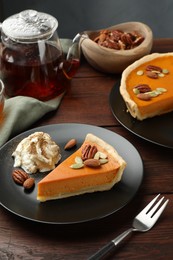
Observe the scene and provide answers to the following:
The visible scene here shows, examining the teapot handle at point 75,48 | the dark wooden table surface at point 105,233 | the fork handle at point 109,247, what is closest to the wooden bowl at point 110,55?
the teapot handle at point 75,48

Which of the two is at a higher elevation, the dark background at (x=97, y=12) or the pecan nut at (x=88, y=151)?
the pecan nut at (x=88, y=151)

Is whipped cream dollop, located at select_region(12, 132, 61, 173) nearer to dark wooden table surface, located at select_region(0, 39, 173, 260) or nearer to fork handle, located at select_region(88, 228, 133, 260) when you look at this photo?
dark wooden table surface, located at select_region(0, 39, 173, 260)

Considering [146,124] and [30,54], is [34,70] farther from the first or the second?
[146,124]

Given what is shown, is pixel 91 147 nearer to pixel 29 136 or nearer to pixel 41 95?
pixel 29 136

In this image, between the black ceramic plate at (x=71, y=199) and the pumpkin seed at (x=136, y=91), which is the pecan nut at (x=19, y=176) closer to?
the black ceramic plate at (x=71, y=199)

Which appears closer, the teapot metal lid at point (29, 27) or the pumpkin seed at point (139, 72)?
the teapot metal lid at point (29, 27)

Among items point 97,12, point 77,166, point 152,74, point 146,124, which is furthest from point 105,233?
point 97,12
